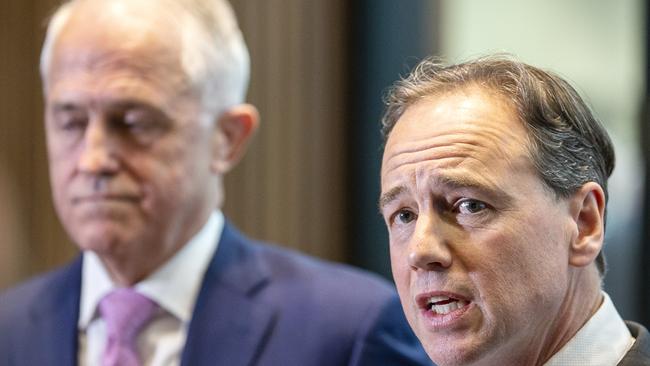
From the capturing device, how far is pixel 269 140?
16.7 ft

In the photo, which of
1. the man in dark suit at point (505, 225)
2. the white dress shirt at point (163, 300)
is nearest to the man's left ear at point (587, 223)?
the man in dark suit at point (505, 225)

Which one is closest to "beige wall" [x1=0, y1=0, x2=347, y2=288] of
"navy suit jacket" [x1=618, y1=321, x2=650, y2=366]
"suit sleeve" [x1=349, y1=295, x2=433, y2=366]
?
"suit sleeve" [x1=349, y1=295, x2=433, y2=366]

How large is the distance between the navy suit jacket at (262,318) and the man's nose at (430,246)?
0.78 m

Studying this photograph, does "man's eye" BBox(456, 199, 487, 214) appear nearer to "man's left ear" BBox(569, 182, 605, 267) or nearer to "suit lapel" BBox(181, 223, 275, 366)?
"man's left ear" BBox(569, 182, 605, 267)

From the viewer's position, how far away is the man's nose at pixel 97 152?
2797 mm

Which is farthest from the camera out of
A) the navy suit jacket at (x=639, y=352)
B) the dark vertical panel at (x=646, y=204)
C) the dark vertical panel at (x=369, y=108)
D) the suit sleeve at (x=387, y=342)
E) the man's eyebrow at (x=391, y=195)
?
the dark vertical panel at (x=369, y=108)

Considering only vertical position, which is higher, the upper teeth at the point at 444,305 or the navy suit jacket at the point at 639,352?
the upper teeth at the point at 444,305

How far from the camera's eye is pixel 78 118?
286cm

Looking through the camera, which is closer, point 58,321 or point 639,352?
point 639,352

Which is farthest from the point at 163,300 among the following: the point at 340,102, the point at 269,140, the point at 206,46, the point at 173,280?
the point at 340,102

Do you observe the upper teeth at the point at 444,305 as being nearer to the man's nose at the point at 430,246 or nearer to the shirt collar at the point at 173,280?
the man's nose at the point at 430,246

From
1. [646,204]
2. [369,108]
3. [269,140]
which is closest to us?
[646,204]

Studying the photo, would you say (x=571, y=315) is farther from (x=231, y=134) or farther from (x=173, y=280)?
(x=231, y=134)

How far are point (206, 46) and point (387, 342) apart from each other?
0.91 meters
